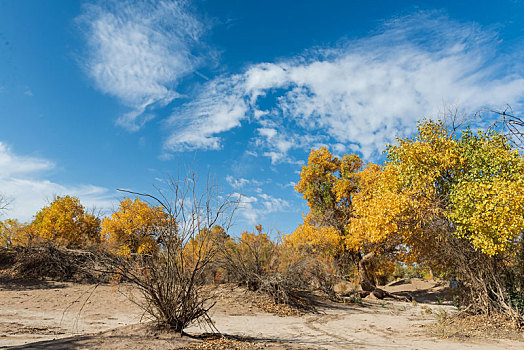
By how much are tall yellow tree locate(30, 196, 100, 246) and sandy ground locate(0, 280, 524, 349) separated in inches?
511

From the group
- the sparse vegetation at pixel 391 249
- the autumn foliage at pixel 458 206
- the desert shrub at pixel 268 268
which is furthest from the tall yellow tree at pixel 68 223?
the autumn foliage at pixel 458 206

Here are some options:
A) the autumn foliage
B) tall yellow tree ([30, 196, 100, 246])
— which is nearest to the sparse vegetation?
the autumn foliage

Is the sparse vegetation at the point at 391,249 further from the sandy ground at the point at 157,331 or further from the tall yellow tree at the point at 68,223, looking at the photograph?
the tall yellow tree at the point at 68,223

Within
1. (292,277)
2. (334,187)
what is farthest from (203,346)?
(334,187)

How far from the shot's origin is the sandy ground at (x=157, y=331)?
19.2ft

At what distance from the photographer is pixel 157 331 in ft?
20.0

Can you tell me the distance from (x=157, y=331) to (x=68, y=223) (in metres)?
26.1

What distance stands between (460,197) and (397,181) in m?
2.00

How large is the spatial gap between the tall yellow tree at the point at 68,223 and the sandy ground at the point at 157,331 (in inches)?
511

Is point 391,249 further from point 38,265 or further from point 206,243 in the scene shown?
point 38,265

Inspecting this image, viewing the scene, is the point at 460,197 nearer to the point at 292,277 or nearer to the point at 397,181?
the point at 397,181

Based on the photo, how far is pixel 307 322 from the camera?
449 inches

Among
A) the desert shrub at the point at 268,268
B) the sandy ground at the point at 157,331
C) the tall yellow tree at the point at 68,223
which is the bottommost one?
the sandy ground at the point at 157,331

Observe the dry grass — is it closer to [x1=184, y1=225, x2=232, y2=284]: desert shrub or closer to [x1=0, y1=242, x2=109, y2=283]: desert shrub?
[x1=184, y1=225, x2=232, y2=284]: desert shrub
